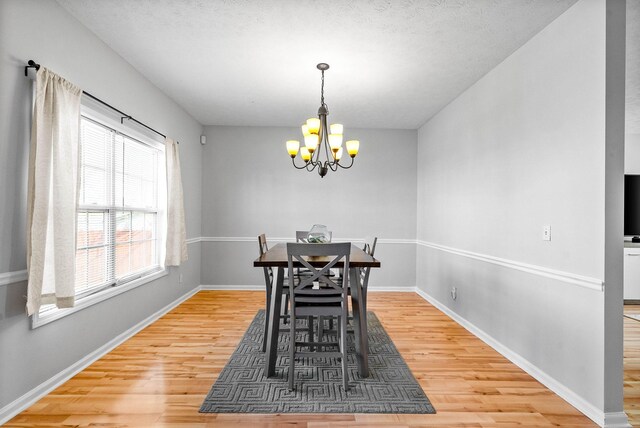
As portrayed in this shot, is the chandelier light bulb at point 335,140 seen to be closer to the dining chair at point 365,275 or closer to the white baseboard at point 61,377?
the dining chair at point 365,275

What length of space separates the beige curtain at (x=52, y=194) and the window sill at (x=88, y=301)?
149 mm

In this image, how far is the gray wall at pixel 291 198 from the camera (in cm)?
589

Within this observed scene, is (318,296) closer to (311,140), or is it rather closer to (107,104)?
(311,140)

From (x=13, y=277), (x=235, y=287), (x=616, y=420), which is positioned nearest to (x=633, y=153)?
(x=616, y=420)

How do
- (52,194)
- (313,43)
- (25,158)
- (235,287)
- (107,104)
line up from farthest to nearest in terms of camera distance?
(235,287) → (107,104) → (313,43) → (52,194) → (25,158)

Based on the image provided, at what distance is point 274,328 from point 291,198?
3.38 m

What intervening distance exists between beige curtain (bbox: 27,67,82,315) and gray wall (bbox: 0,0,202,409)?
8 centimetres

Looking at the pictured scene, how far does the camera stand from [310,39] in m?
2.94

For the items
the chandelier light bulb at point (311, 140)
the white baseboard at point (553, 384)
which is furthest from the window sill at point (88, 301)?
the white baseboard at point (553, 384)

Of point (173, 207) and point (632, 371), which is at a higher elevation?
point (173, 207)

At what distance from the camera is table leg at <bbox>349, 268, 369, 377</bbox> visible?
2713mm

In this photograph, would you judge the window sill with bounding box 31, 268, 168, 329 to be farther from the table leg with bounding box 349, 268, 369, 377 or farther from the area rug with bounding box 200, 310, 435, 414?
the table leg with bounding box 349, 268, 369, 377

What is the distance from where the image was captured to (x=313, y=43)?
3.01m

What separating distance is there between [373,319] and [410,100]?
8.85 ft
